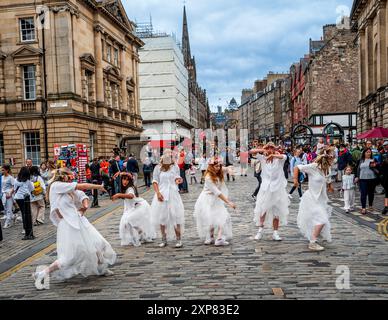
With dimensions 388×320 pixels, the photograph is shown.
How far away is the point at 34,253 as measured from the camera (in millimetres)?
8219

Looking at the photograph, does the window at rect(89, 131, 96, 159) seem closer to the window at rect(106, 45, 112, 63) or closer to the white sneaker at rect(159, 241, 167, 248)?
the window at rect(106, 45, 112, 63)

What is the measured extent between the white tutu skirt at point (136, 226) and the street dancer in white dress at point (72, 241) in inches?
82.8

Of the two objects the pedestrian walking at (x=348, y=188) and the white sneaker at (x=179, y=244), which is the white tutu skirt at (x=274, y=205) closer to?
the white sneaker at (x=179, y=244)

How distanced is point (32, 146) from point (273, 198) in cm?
2615

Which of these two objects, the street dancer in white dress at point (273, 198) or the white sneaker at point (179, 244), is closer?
the white sneaker at point (179, 244)

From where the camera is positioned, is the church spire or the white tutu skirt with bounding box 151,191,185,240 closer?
the white tutu skirt with bounding box 151,191,185,240

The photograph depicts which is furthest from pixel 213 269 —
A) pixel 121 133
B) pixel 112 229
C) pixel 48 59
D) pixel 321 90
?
pixel 321 90

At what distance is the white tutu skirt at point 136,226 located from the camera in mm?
8469

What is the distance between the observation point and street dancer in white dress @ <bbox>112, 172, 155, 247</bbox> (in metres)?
8.47

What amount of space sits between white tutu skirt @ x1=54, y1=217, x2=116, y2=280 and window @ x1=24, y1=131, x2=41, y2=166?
86.6 feet

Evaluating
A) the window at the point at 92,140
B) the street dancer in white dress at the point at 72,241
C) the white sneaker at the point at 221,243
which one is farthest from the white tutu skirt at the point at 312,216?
the window at the point at 92,140

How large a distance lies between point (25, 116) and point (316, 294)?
94.2 ft

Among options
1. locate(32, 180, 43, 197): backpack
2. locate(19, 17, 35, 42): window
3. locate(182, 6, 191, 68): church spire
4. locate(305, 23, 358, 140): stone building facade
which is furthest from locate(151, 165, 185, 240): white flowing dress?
locate(182, 6, 191, 68): church spire
